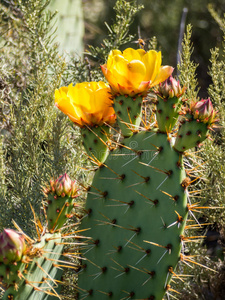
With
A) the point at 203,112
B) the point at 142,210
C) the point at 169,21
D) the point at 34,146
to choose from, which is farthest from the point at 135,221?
the point at 169,21

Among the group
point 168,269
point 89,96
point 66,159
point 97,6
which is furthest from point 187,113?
point 97,6

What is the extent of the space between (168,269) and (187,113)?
396 mm

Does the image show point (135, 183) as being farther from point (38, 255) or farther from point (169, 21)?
point (169, 21)

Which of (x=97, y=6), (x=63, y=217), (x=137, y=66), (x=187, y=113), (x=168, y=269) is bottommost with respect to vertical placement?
(x=168, y=269)

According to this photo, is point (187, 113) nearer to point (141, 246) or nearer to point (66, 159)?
point (141, 246)

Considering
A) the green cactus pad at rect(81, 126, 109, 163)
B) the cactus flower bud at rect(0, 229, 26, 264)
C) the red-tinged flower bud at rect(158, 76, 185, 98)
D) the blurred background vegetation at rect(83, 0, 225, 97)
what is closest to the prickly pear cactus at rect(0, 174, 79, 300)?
the cactus flower bud at rect(0, 229, 26, 264)

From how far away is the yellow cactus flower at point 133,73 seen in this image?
47.1 inches

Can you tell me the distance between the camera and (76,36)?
8.14ft

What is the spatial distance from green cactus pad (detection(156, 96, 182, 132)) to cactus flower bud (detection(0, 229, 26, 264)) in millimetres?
484

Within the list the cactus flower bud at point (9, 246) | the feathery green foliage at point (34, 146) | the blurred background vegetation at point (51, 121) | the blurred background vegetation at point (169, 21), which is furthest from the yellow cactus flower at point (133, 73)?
the blurred background vegetation at point (169, 21)

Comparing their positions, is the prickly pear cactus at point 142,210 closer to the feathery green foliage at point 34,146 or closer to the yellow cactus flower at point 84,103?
the yellow cactus flower at point 84,103

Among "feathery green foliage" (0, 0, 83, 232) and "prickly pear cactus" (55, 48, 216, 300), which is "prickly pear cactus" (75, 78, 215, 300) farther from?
"feathery green foliage" (0, 0, 83, 232)

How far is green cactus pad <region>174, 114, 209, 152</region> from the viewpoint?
1127 mm

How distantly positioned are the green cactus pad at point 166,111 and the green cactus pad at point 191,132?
0.18 feet
